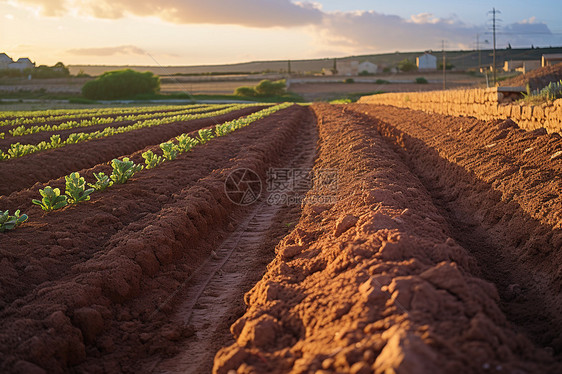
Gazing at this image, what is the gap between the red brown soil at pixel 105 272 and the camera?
14.1 ft

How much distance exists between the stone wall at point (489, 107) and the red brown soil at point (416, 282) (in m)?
1.03

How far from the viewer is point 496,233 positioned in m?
6.88

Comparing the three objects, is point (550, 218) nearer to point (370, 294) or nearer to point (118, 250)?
point (370, 294)

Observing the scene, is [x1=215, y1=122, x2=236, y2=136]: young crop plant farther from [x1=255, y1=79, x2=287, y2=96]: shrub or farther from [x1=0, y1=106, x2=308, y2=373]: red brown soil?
[x1=255, y1=79, x2=287, y2=96]: shrub

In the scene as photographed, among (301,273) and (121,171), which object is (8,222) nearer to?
(121,171)

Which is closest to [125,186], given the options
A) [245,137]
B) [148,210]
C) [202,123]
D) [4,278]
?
[148,210]

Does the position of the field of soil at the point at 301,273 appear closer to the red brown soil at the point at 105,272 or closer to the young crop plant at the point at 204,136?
the red brown soil at the point at 105,272

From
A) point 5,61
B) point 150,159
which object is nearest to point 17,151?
point 150,159

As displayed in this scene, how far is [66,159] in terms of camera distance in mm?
12664

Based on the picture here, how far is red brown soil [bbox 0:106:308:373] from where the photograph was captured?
4285 mm

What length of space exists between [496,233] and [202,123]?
1909 cm

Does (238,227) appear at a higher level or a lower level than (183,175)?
lower

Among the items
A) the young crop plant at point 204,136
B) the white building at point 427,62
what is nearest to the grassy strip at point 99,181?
the young crop plant at point 204,136

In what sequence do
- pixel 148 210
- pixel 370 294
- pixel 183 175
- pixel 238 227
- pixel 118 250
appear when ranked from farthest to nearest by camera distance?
1. pixel 183 175
2. pixel 238 227
3. pixel 148 210
4. pixel 118 250
5. pixel 370 294
